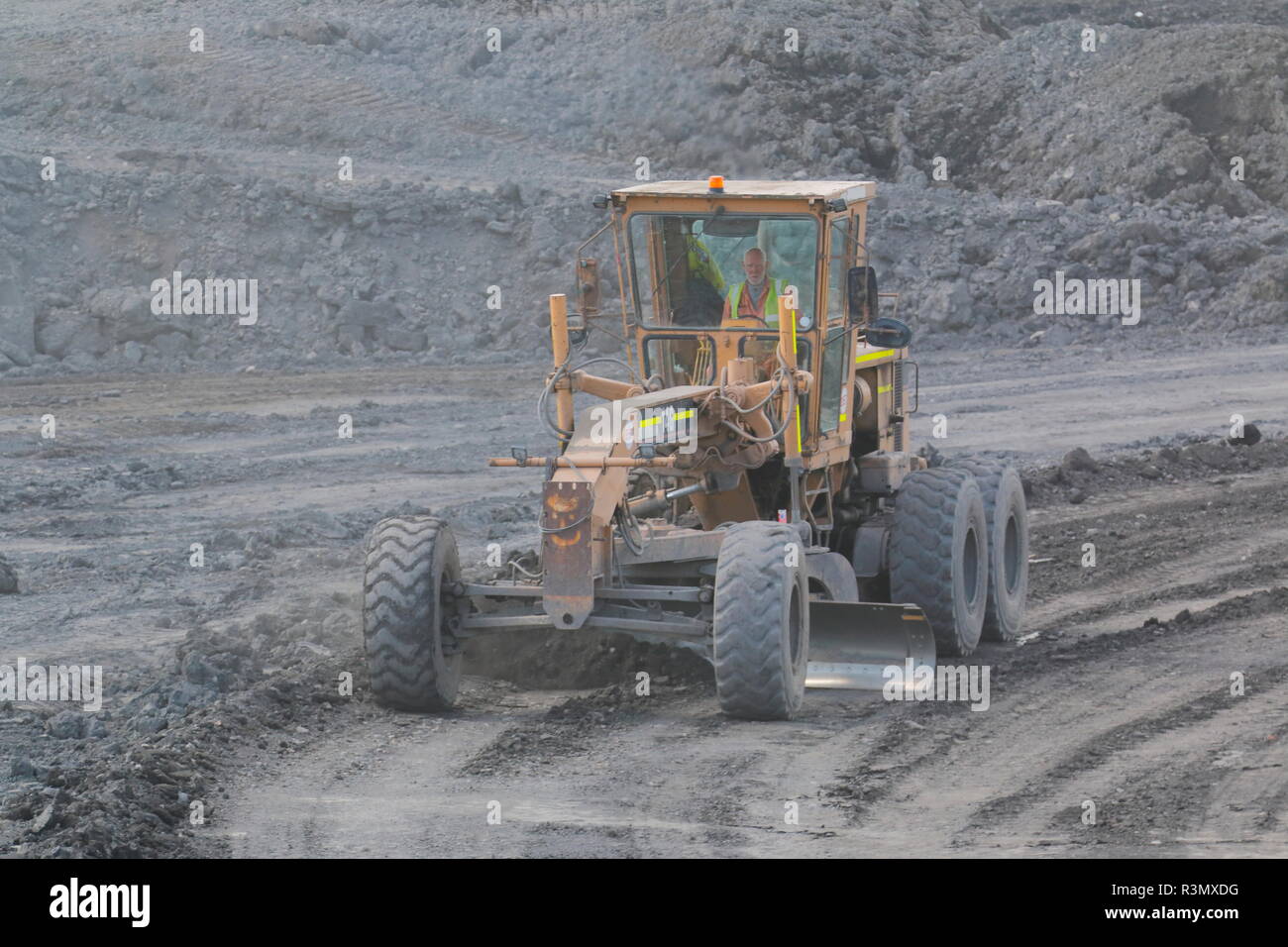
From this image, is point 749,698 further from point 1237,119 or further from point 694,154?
point 1237,119

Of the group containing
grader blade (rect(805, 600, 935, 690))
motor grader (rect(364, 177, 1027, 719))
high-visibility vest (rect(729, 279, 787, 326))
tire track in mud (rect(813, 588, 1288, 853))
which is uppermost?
high-visibility vest (rect(729, 279, 787, 326))

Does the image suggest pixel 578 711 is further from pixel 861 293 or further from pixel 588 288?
pixel 861 293

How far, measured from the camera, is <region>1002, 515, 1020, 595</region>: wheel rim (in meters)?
12.8

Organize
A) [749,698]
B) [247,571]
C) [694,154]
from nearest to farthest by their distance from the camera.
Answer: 1. [749,698]
2. [247,571]
3. [694,154]

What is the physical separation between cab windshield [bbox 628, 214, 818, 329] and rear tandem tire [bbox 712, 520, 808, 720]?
1.72 m

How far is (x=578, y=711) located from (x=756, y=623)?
1.23 metres

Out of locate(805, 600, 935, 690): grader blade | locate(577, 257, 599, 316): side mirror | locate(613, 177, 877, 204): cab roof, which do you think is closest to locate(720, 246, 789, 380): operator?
locate(613, 177, 877, 204): cab roof

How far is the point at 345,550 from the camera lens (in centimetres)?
1498

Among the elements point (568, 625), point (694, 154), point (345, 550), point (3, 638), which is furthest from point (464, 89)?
point (568, 625)

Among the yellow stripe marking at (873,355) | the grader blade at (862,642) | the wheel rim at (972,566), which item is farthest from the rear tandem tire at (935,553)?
the yellow stripe marking at (873,355)

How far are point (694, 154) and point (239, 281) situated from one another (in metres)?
7.83

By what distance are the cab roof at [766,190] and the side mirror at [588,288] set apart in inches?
18.4

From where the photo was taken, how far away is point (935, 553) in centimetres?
1139

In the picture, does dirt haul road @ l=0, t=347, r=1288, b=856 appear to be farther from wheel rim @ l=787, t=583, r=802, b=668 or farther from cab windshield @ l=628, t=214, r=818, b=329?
cab windshield @ l=628, t=214, r=818, b=329
